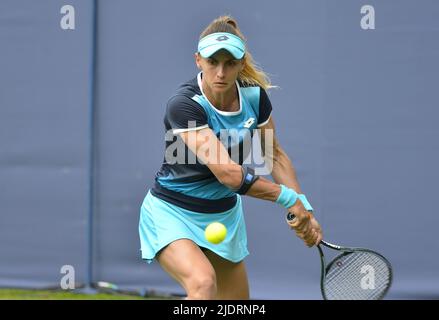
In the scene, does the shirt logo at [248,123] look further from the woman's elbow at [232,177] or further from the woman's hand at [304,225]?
the woman's hand at [304,225]

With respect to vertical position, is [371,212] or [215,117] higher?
[215,117]

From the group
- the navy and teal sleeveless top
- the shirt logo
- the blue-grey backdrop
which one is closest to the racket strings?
the navy and teal sleeveless top

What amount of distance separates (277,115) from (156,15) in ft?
3.37

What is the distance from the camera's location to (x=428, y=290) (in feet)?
19.3

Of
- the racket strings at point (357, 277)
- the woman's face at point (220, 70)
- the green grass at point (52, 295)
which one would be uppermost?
the woman's face at point (220, 70)

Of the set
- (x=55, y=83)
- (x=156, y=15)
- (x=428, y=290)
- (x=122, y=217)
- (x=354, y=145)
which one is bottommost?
(x=428, y=290)

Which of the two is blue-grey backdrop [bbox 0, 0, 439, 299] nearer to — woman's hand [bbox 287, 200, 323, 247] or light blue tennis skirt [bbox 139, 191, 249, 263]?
light blue tennis skirt [bbox 139, 191, 249, 263]

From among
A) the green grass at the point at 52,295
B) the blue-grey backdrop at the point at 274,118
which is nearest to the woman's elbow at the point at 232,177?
the blue-grey backdrop at the point at 274,118

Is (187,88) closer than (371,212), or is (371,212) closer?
(187,88)

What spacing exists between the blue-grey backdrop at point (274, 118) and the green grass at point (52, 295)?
0.08 meters

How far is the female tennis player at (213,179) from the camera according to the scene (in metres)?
3.91

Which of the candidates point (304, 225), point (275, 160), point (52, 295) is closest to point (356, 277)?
point (304, 225)
